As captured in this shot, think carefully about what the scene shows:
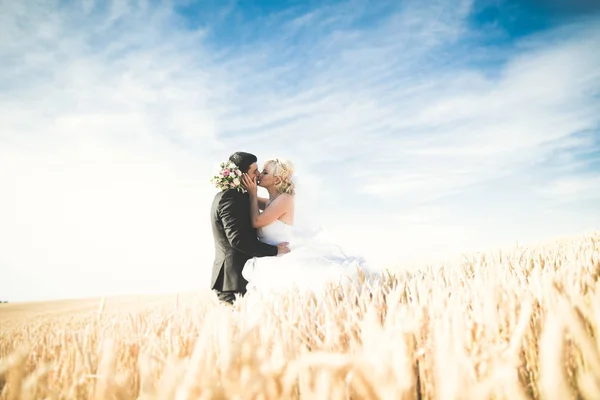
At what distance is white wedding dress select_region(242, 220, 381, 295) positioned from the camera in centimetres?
515

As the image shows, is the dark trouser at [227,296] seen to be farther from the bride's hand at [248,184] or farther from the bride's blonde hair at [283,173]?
the bride's blonde hair at [283,173]

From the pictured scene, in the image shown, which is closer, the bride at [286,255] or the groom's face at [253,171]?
the bride at [286,255]

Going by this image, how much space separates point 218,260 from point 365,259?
2574 millimetres

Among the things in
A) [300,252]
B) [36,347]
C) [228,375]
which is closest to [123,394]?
[228,375]

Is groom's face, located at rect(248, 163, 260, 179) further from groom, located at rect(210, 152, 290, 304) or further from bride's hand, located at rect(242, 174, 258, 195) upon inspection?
groom, located at rect(210, 152, 290, 304)

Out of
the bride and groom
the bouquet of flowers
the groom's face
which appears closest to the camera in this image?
the bride and groom

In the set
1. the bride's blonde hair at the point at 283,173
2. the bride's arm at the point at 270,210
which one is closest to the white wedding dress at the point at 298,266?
the bride's arm at the point at 270,210

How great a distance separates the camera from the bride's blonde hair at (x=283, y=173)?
288 inches

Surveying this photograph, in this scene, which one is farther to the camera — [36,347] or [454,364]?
[36,347]

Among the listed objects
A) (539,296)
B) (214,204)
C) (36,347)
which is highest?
(214,204)

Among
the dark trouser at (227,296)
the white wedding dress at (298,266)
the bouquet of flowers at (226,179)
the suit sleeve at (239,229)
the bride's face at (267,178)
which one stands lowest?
the dark trouser at (227,296)

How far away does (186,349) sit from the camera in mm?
2234

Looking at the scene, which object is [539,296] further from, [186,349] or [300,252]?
[300,252]

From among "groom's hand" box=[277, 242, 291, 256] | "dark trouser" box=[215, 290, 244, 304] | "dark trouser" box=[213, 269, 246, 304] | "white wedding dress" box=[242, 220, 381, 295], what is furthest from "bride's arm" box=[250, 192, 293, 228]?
"dark trouser" box=[215, 290, 244, 304]
